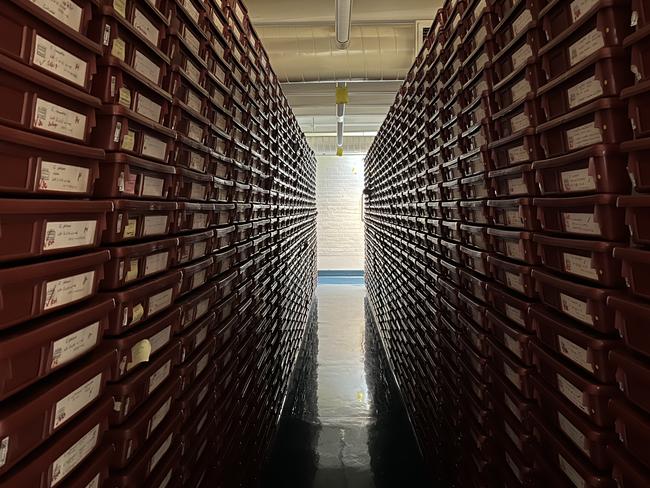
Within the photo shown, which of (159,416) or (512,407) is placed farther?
(512,407)

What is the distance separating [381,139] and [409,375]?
2.56 m

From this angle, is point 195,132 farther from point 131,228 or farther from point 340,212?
point 340,212

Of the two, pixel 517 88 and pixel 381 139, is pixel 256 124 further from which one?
pixel 381 139

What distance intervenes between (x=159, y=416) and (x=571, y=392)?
100cm

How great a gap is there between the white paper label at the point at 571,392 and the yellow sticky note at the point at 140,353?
3.21ft

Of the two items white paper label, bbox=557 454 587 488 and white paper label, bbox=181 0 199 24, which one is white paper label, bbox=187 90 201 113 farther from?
white paper label, bbox=557 454 587 488

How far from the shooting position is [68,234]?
2.80ft

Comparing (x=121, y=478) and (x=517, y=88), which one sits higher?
(x=517, y=88)

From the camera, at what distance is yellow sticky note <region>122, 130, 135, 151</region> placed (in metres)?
1.04

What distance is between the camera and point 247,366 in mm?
2275

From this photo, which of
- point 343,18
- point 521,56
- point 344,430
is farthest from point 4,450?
point 343,18

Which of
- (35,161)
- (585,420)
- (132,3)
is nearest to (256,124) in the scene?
(132,3)

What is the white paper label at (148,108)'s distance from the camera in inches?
43.5

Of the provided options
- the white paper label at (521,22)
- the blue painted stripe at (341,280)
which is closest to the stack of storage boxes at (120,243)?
the white paper label at (521,22)
